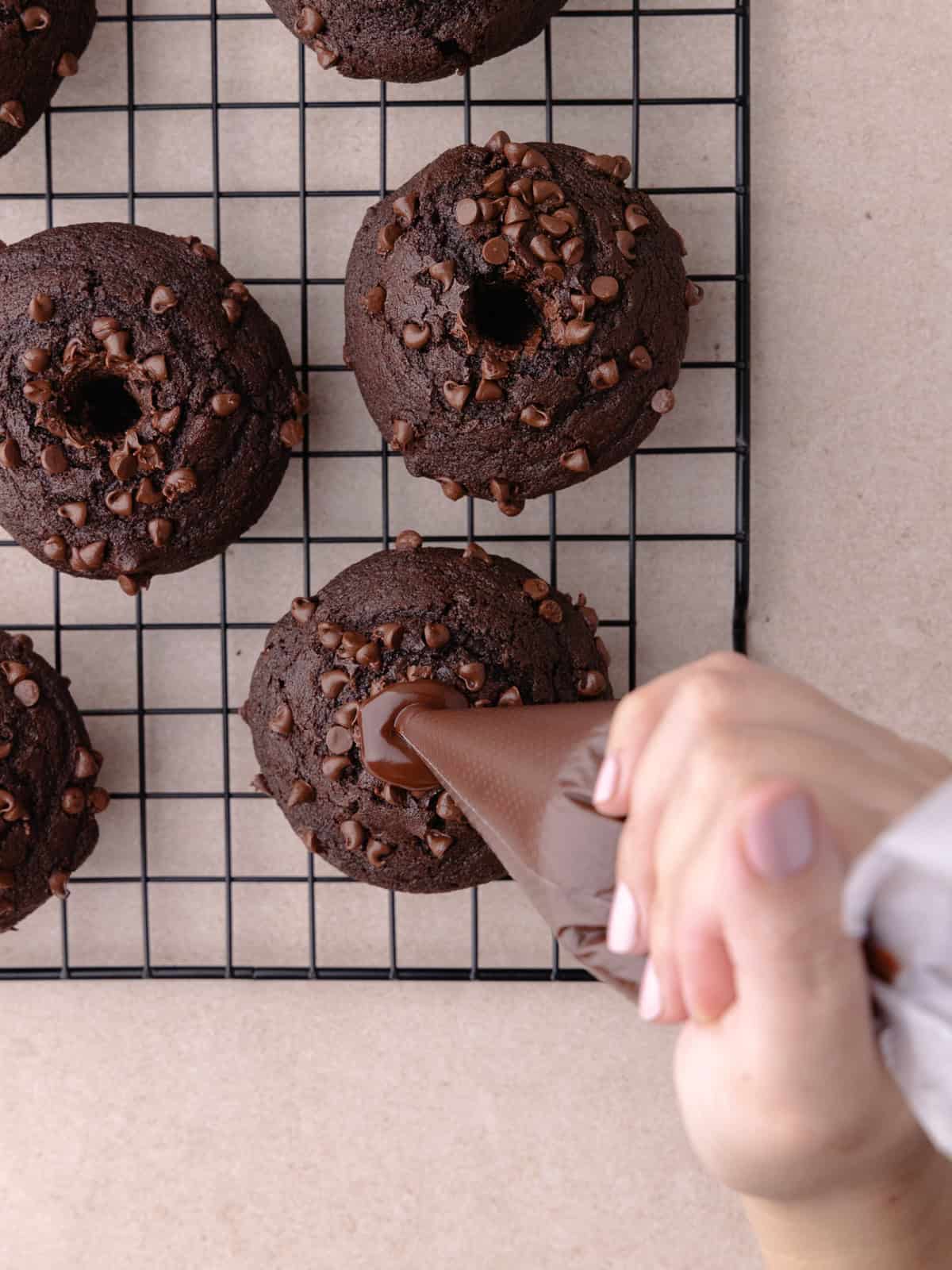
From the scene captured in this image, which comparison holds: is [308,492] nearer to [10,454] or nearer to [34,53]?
[10,454]

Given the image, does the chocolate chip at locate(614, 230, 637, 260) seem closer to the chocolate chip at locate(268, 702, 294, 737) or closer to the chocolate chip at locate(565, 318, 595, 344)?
the chocolate chip at locate(565, 318, 595, 344)

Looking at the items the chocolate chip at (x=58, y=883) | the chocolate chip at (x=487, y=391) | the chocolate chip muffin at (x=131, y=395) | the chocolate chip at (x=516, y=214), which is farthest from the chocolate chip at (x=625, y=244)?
the chocolate chip at (x=58, y=883)

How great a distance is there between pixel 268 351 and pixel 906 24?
980 mm

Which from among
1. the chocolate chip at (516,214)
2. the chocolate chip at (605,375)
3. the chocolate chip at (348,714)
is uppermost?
the chocolate chip at (516,214)

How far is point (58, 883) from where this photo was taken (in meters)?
1.32

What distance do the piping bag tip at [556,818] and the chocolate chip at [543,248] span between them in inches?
21.5

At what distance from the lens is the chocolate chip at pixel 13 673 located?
1.30 m

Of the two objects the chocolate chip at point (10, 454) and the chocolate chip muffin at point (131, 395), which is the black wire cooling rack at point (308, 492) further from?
the chocolate chip at point (10, 454)

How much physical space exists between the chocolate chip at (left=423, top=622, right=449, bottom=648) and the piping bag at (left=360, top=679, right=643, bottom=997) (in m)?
0.20

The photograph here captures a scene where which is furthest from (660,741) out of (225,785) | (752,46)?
(752,46)

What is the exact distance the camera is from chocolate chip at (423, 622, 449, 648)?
1176 millimetres

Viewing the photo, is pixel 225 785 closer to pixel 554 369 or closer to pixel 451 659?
pixel 451 659

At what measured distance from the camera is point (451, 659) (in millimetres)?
1184

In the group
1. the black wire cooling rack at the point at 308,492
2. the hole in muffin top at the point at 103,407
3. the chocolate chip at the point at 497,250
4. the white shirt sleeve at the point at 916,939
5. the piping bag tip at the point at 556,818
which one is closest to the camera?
the white shirt sleeve at the point at 916,939
